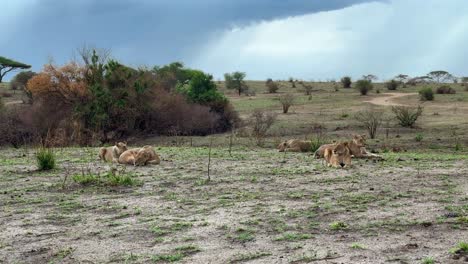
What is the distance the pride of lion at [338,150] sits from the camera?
1348cm

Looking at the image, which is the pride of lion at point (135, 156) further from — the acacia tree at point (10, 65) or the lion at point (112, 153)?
the acacia tree at point (10, 65)

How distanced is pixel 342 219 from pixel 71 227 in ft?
11.5

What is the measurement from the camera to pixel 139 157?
14523 mm

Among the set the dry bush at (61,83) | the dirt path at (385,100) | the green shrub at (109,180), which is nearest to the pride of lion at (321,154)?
the green shrub at (109,180)

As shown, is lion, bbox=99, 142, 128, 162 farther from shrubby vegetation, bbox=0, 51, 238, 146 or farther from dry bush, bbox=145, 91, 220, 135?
dry bush, bbox=145, 91, 220, 135

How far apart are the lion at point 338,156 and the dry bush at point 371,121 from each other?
1230 cm

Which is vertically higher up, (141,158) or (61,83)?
(61,83)

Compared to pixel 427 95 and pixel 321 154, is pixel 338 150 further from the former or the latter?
pixel 427 95

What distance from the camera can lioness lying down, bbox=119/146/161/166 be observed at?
47.7 feet

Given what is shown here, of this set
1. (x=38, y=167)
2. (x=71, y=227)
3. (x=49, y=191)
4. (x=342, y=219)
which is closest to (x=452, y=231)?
(x=342, y=219)

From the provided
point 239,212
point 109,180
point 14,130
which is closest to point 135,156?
point 109,180

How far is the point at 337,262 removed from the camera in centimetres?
593

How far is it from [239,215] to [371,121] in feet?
68.5

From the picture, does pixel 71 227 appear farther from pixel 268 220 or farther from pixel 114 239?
pixel 268 220
